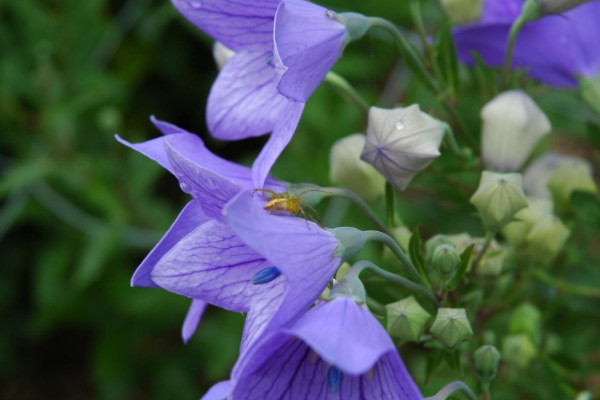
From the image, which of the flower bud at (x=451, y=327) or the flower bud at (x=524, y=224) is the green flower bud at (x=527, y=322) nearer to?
the flower bud at (x=524, y=224)

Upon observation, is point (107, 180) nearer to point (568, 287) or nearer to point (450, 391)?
point (568, 287)

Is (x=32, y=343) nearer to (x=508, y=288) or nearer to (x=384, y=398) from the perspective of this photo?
(x=508, y=288)

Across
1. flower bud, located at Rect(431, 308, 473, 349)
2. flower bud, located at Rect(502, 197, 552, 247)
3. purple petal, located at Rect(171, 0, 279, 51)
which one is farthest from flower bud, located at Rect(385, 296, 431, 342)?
purple petal, located at Rect(171, 0, 279, 51)

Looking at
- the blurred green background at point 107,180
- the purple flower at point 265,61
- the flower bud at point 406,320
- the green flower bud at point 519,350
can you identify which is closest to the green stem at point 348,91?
the purple flower at point 265,61

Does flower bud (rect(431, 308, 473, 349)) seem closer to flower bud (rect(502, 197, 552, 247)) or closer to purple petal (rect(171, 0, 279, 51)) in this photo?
flower bud (rect(502, 197, 552, 247))

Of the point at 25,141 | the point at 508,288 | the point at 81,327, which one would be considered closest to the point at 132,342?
the point at 81,327

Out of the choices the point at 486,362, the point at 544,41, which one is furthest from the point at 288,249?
the point at 544,41
